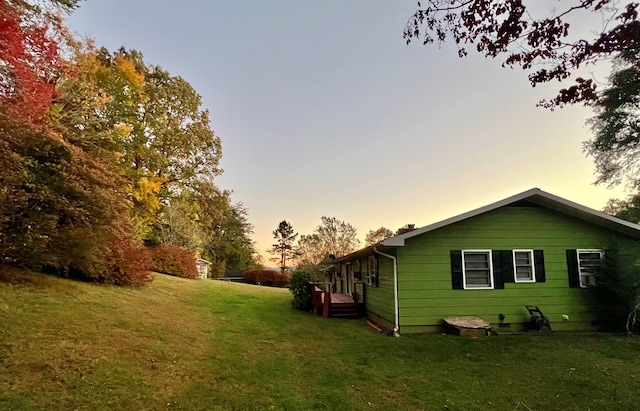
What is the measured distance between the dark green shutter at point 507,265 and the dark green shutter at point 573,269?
181 cm

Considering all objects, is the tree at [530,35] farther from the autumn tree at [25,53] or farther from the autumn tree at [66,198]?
the autumn tree at [66,198]

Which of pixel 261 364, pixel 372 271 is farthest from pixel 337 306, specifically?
pixel 261 364

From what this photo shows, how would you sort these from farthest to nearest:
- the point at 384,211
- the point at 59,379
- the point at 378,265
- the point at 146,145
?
the point at 384,211
the point at 146,145
the point at 378,265
the point at 59,379

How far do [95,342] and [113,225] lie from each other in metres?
4.51

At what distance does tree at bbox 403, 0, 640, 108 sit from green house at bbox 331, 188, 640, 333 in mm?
5815

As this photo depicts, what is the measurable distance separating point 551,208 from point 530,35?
8.45 m

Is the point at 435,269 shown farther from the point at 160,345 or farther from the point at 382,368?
the point at 160,345

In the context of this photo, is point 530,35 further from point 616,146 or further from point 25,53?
point 616,146

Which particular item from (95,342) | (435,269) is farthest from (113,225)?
(435,269)

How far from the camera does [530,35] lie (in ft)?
14.5

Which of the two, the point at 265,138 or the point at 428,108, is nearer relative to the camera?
the point at 428,108

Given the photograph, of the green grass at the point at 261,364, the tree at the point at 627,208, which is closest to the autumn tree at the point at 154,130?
the green grass at the point at 261,364

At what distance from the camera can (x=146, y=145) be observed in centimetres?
1775

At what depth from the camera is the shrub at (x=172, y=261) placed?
21.1 m
